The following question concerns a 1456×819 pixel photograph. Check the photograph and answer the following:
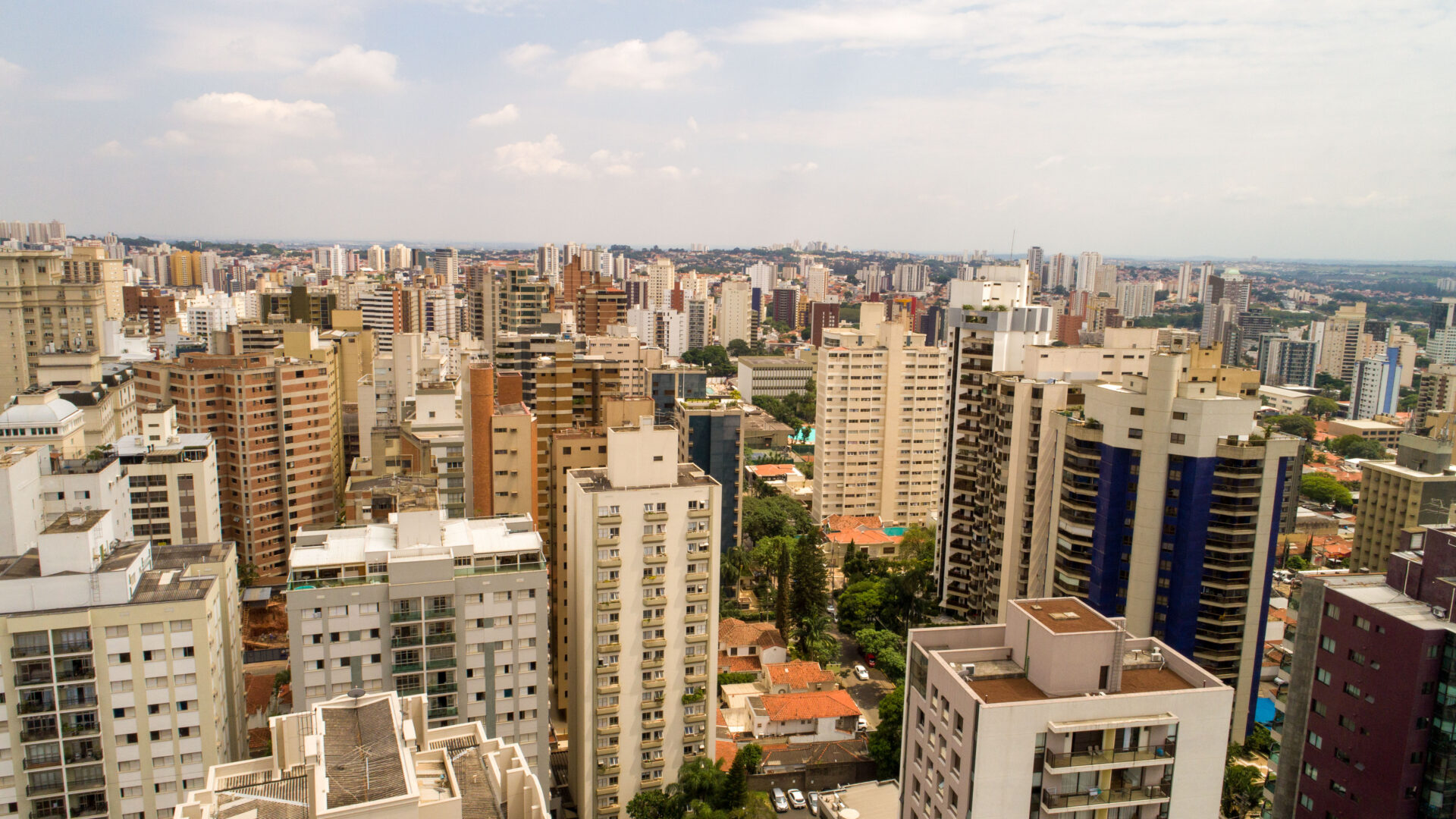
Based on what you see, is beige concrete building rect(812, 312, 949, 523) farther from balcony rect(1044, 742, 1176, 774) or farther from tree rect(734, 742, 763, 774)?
balcony rect(1044, 742, 1176, 774)

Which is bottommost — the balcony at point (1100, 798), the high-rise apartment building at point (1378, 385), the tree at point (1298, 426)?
the tree at point (1298, 426)

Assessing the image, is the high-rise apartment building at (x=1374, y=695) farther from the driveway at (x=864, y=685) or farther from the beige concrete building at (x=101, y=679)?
the beige concrete building at (x=101, y=679)

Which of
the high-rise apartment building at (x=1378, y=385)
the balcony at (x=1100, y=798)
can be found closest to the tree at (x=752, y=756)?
the balcony at (x=1100, y=798)

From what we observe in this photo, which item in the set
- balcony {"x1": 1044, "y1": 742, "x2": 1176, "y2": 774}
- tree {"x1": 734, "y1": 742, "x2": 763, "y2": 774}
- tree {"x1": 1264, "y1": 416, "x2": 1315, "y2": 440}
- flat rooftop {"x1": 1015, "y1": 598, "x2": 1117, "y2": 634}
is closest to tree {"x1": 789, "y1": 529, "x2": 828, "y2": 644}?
tree {"x1": 734, "y1": 742, "x2": 763, "y2": 774}

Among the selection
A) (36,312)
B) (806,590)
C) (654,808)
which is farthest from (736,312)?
(654,808)

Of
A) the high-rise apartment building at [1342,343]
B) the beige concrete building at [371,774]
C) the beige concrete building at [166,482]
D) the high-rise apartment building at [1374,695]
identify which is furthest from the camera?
the high-rise apartment building at [1342,343]
